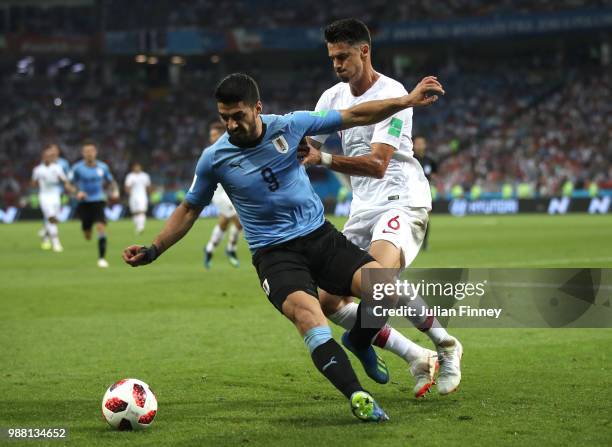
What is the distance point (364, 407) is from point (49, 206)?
19.8 meters

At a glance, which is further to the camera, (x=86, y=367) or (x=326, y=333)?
(x=86, y=367)

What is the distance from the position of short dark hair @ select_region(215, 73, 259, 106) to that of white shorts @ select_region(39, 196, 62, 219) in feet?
61.2

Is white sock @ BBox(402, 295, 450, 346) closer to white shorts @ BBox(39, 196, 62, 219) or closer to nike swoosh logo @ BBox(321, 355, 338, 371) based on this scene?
nike swoosh logo @ BBox(321, 355, 338, 371)

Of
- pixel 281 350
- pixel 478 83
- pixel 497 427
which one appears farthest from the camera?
pixel 478 83

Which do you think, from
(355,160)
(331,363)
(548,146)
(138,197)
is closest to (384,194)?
(355,160)

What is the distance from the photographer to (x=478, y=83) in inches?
2005

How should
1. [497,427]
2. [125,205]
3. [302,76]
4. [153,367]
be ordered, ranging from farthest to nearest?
[302,76], [125,205], [153,367], [497,427]

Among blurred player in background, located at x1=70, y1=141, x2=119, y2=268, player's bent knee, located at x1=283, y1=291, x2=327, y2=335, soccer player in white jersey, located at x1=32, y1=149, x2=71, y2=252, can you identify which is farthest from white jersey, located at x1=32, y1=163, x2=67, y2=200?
player's bent knee, located at x1=283, y1=291, x2=327, y2=335

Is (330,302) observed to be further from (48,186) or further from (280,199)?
(48,186)

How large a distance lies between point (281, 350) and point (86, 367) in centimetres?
178

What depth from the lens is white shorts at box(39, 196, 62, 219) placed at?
24203mm

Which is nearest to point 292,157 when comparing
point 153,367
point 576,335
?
point 153,367

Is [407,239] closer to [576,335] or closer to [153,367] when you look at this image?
[153,367]

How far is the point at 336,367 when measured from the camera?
5.89 metres
